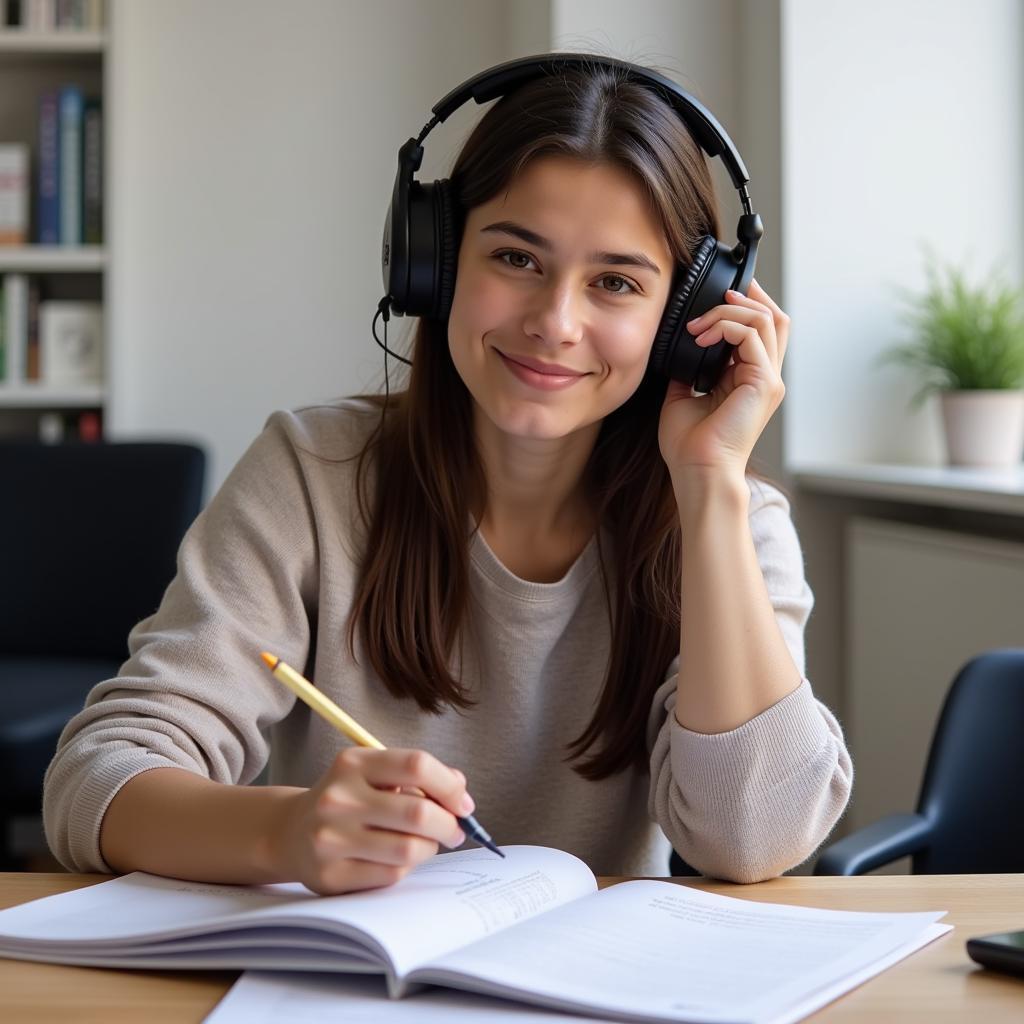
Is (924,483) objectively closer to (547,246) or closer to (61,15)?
(547,246)

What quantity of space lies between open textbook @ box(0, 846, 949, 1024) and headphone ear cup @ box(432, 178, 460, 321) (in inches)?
20.0

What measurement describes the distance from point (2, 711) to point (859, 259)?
Answer: 5.63ft

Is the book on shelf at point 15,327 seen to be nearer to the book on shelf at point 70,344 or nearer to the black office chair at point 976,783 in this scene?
the book on shelf at point 70,344

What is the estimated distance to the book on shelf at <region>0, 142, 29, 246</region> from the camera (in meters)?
2.93

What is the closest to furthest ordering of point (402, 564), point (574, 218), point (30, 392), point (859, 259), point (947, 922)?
point (947, 922) → point (574, 218) → point (402, 564) → point (859, 259) → point (30, 392)

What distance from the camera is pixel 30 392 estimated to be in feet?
9.62

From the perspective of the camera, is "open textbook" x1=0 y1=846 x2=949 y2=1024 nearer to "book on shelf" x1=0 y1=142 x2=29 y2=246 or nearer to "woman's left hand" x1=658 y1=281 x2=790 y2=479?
"woman's left hand" x1=658 y1=281 x2=790 y2=479

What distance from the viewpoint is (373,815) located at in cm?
75

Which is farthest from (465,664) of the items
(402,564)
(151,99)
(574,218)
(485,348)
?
(151,99)

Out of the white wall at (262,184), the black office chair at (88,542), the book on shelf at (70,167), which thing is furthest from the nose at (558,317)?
the book on shelf at (70,167)

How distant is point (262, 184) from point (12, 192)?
54 cm

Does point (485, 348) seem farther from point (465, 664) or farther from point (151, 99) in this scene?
point (151, 99)

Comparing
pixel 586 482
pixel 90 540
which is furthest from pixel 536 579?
pixel 90 540

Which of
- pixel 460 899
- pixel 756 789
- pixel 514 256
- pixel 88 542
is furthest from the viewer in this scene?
pixel 88 542
